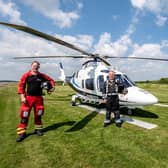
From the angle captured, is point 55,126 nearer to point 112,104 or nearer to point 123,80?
point 112,104

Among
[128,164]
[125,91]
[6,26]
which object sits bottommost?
[128,164]

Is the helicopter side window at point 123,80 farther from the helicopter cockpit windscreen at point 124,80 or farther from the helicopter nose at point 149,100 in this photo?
the helicopter nose at point 149,100

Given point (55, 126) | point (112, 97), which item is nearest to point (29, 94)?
point (55, 126)

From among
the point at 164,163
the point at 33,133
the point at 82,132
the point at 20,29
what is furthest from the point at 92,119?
the point at 20,29

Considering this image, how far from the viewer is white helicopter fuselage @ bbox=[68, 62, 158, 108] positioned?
6.56 meters

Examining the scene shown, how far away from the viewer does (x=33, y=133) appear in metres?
5.23

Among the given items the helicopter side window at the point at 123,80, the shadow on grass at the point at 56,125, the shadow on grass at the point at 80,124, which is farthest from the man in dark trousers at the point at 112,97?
the shadow on grass at the point at 56,125

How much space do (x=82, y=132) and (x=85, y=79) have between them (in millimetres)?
4369

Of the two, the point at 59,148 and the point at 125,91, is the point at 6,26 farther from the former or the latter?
the point at 125,91

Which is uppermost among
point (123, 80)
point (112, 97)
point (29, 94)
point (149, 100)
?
point (123, 80)

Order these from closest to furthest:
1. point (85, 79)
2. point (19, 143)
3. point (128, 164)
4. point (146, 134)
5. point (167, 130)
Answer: point (128, 164) < point (19, 143) < point (146, 134) < point (167, 130) < point (85, 79)

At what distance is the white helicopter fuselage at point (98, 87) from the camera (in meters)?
6.56

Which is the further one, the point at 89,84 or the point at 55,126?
the point at 89,84

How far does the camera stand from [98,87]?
26.2ft
